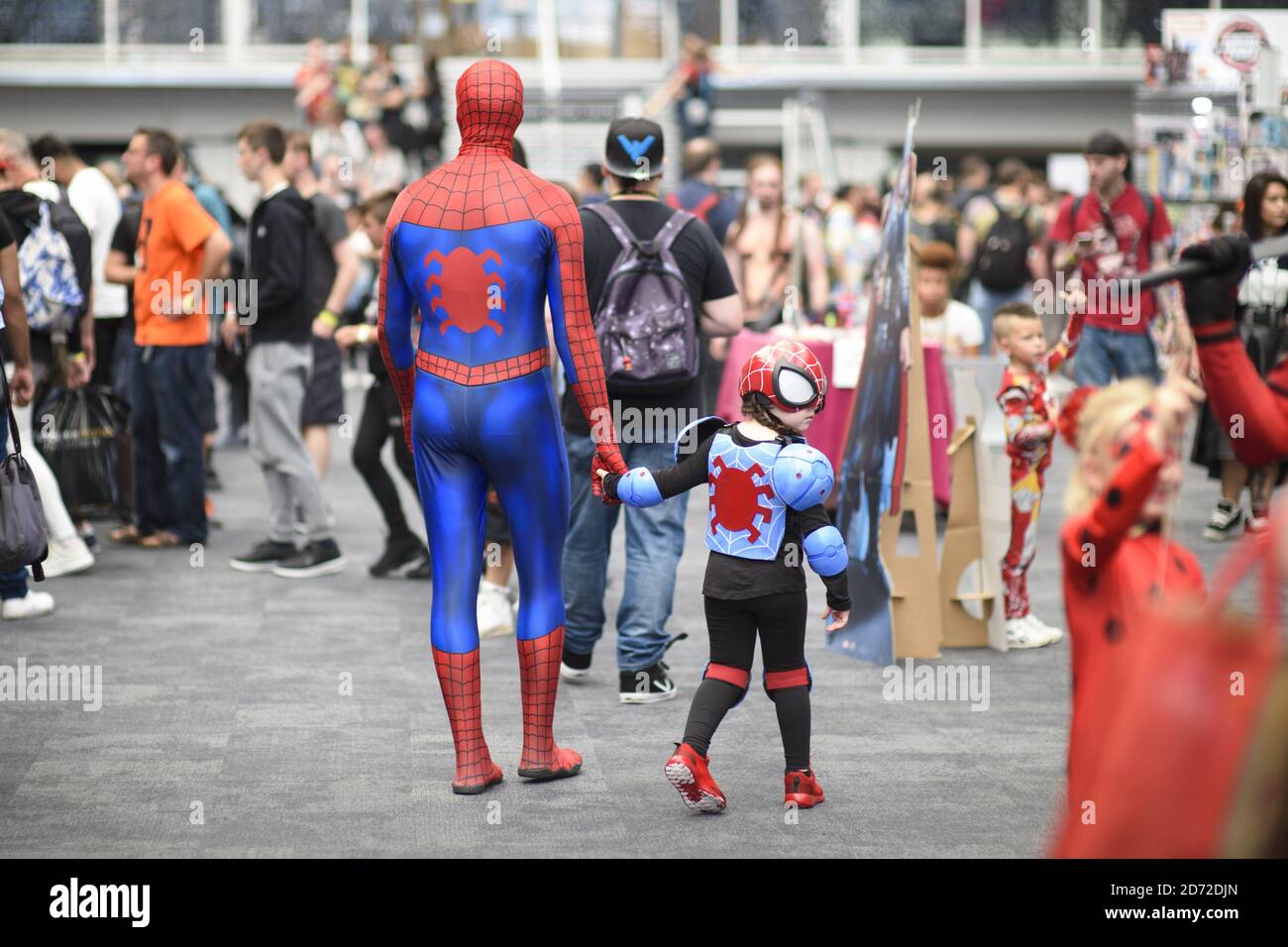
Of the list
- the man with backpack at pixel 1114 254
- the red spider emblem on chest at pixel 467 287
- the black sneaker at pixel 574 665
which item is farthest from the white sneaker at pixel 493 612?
the man with backpack at pixel 1114 254

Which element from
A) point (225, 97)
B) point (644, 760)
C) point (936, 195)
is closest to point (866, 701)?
point (644, 760)

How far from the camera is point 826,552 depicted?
189 inches

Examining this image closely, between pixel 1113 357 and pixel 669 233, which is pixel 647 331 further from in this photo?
pixel 1113 357

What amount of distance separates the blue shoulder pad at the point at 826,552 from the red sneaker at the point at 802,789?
0.64 meters

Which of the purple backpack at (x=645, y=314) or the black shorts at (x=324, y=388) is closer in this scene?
the purple backpack at (x=645, y=314)

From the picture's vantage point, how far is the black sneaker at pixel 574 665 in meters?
6.60

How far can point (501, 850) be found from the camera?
4555mm

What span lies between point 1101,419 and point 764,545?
1643 mm

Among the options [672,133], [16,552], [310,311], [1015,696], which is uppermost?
[672,133]

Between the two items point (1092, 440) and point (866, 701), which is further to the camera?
point (866, 701)

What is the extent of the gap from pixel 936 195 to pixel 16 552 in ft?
41.1

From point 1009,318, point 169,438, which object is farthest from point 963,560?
point 169,438

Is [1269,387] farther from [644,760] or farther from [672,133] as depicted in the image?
[672,133]

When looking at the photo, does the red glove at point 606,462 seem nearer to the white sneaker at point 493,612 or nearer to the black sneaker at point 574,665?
the black sneaker at point 574,665
